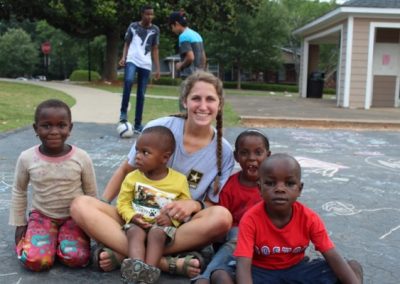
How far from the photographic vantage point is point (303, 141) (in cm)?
743

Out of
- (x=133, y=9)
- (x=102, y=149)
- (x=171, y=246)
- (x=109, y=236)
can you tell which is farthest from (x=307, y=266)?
(x=133, y=9)

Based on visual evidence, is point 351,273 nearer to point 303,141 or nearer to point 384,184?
point 384,184

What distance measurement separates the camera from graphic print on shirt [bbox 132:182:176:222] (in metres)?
2.69

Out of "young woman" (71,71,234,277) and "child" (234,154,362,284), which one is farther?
"young woman" (71,71,234,277)

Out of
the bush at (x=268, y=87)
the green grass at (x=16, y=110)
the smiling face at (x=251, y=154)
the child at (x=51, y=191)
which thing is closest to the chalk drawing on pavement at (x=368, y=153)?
the smiling face at (x=251, y=154)

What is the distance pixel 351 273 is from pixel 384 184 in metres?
2.77

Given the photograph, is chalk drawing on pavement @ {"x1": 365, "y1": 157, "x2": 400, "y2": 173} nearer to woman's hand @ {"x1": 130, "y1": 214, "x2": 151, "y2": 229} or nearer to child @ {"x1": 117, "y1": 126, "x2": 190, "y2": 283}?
child @ {"x1": 117, "y1": 126, "x2": 190, "y2": 283}

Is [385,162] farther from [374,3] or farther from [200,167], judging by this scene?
[374,3]

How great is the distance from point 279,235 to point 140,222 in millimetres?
728

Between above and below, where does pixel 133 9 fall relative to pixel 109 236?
above

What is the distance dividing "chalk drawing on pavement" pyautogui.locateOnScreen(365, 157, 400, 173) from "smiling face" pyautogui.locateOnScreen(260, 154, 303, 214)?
3658 mm

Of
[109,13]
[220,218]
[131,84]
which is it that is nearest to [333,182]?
[220,218]

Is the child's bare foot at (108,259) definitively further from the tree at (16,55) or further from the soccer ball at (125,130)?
the tree at (16,55)

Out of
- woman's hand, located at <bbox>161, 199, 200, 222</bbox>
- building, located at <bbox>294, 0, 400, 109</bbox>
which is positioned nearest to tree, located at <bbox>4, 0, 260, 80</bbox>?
building, located at <bbox>294, 0, 400, 109</bbox>
